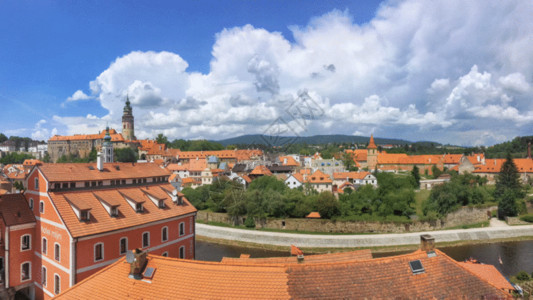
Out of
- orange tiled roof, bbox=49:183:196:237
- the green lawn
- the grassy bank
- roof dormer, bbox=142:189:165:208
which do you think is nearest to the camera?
orange tiled roof, bbox=49:183:196:237

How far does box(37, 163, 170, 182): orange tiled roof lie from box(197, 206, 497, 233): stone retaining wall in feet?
62.9

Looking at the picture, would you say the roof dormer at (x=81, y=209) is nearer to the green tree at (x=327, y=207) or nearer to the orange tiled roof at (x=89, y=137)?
the green tree at (x=327, y=207)

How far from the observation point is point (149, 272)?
33.8 ft

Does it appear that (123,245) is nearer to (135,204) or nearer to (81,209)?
(135,204)

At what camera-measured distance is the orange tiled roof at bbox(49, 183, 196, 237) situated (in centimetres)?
1648

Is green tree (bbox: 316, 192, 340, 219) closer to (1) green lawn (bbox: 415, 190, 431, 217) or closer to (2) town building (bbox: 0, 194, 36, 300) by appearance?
(1) green lawn (bbox: 415, 190, 431, 217)

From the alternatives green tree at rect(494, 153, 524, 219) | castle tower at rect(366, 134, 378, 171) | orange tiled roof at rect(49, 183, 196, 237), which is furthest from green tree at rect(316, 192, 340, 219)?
castle tower at rect(366, 134, 378, 171)

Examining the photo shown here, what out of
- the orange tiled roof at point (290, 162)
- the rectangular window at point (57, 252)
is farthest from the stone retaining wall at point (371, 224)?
the orange tiled roof at point (290, 162)

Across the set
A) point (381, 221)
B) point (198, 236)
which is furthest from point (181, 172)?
point (381, 221)

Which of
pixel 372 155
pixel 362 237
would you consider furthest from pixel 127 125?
pixel 362 237

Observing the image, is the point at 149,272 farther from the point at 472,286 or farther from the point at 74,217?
the point at 472,286

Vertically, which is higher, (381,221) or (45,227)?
(45,227)

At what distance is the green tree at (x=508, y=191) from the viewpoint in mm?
40438

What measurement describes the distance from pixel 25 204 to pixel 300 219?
1104 inches
